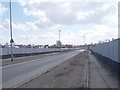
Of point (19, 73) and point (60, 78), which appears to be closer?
point (60, 78)

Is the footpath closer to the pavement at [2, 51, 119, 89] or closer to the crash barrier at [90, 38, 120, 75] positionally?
the pavement at [2, 51, 119, 89]

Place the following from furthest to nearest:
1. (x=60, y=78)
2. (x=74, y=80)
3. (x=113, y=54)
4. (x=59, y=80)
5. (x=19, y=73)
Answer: (x=113, y=54) < (x=19, y=73) < (x=60, y=78) < (x=74, y=80) < (x=59, y=80)

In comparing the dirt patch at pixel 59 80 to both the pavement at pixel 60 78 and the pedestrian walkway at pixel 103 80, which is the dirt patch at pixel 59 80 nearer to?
the pavement at pixel 60 78

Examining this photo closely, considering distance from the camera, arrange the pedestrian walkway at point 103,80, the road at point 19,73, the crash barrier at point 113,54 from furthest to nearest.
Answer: the crash barrier at point 113,54 < the road at point 19,73 < the pedestrian walkway at point 103,80

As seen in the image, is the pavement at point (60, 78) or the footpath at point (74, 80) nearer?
the footpath at point (74, 80)

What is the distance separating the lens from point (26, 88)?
627 inches

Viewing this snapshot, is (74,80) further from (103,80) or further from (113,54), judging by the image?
(113,54)

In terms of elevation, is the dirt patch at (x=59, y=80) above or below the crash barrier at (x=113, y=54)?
below

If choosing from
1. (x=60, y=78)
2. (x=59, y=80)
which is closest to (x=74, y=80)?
(x=59, y=80)

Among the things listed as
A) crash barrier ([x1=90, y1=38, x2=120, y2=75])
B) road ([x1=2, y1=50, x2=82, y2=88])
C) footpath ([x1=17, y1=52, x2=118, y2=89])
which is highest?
crash barrier ([x1=90, y1=38, x2=120, y2=75])

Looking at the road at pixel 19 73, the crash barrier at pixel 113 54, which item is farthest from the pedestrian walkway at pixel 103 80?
the road at pixel 19 73

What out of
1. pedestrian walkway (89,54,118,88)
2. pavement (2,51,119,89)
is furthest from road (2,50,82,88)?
pedestrian walkway (89,54,118,88)

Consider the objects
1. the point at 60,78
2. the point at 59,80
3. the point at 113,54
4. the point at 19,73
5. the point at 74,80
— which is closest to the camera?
the point at 59,80

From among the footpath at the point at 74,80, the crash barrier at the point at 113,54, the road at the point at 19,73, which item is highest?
the crash barrier at the point at 113,54
